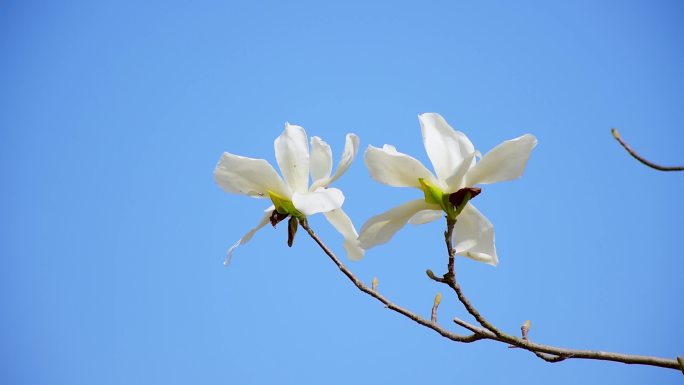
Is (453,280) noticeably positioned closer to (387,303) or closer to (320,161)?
(387,303)

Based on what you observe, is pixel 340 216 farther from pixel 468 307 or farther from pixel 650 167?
pixel 650 167

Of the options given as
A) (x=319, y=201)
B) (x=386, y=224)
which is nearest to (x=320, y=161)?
(x=319, y=201)

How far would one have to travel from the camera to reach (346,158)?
201cm

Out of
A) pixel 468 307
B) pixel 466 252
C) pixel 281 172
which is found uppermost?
pixel 281 172

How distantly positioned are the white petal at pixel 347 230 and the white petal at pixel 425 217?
0.27m

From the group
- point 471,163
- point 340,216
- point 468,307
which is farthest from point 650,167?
point 340,216

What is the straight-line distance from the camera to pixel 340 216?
6.88 ft

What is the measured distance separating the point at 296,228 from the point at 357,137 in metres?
0.34

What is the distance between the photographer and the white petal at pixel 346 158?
6.55 feet

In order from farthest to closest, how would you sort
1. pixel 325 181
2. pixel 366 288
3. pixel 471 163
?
pixel 325 181, pixel 366 288, pixel 471 163

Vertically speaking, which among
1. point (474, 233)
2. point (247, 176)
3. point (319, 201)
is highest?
point (247, 176)

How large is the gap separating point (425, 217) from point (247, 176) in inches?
21.8

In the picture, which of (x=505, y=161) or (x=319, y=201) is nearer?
(x=505, y=161)

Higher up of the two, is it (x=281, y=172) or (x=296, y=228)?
(x=281, y=172)
